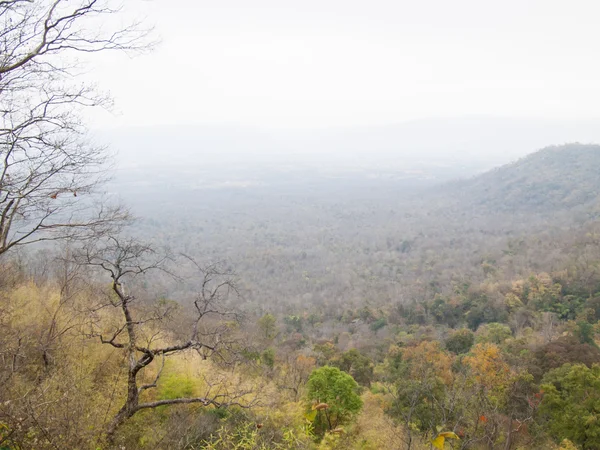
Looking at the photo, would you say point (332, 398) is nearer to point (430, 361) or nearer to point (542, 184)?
point (430, 361)

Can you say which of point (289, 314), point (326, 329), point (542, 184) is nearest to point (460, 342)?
point (326, 329)

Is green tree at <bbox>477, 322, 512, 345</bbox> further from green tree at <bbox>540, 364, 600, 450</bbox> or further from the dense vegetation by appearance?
green tree at <bbox>540, 364, 600, 450</bbox>

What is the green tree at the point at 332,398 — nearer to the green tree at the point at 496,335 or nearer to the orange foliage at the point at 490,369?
the orange foliage at the point at 490,369

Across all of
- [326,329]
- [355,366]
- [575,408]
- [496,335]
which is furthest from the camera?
[326,329]

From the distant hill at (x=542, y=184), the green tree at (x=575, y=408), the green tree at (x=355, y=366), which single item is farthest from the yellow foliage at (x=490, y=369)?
the distant hill at (x=542, y=184)

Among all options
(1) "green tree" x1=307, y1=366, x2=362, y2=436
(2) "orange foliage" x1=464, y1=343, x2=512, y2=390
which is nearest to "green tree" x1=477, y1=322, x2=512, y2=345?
(2) "orange foliage" x1=464, y1=343, x2=512, y2=390
